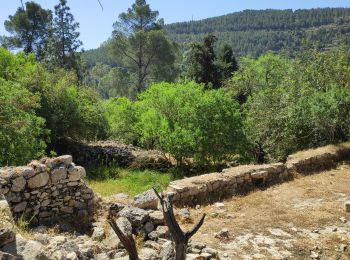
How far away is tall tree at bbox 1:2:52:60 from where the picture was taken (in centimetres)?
3391

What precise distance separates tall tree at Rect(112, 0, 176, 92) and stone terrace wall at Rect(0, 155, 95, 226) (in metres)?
28.2

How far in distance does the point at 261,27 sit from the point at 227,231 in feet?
596

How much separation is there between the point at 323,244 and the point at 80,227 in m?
4.87

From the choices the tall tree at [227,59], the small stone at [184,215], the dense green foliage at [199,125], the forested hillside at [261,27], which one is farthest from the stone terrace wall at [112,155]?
the forested hillside at [261,27]

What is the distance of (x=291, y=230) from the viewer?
7.98 meters

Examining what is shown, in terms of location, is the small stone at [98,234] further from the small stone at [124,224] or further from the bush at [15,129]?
the bush at [15,129]

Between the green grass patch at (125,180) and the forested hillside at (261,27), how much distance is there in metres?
129

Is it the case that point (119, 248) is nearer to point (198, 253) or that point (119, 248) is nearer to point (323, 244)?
point (198, 253)

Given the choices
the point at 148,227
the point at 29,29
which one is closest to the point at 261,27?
the point at 29,29

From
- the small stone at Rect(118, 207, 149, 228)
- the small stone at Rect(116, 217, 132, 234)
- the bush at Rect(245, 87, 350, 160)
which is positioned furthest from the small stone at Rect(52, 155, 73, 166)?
the bush at Rect(245, 87, 350, 160)

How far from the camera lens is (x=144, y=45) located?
3562 centimetres

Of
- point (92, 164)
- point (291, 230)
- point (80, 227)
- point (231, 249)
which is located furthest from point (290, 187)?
point (92, 164)

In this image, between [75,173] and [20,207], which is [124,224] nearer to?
[75,173]

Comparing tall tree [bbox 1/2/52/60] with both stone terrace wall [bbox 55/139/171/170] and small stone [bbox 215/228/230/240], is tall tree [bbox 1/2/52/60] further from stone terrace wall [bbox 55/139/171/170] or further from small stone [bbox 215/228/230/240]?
small stone [bbox 215/228/230/240]
